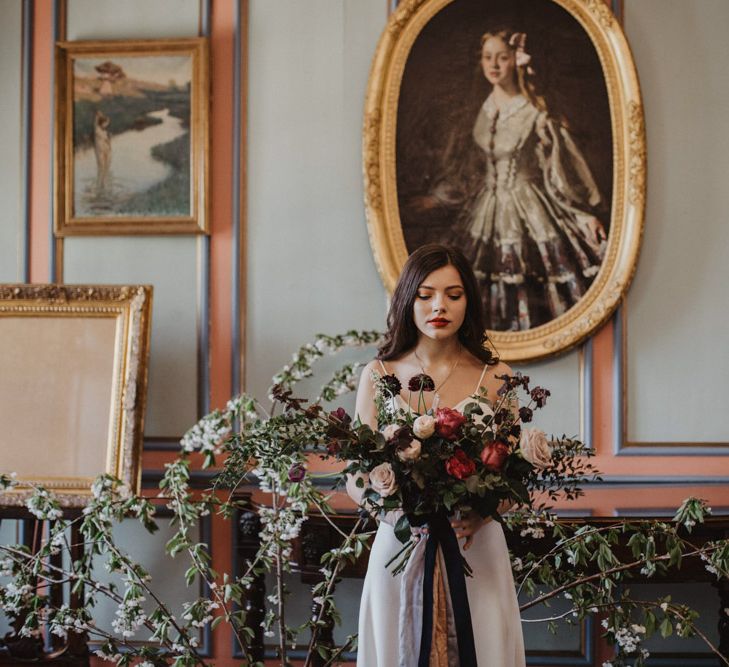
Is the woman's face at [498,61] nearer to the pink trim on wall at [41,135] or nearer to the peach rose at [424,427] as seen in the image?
the pink trim on wall at [41,135]

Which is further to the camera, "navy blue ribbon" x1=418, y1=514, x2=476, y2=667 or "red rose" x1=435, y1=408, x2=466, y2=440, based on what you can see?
"navy blue ribbon" x1=418, y1=514, x2=476, y2=667

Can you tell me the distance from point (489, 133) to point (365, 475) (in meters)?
2.14

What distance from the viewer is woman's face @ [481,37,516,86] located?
362 cm

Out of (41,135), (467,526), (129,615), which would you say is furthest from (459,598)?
(41,135)

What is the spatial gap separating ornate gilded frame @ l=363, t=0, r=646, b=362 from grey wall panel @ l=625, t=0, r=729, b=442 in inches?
3.9

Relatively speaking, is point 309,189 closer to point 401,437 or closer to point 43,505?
point 43,505

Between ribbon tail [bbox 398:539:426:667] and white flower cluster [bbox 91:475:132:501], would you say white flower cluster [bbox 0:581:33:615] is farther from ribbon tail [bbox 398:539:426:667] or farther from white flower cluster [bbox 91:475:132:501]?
ribbon tail [bbox 398:539:426:667]

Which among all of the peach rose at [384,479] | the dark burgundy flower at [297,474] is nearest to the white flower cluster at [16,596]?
the dark burgundy flower at [297,474]

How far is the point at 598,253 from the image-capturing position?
3588 mm

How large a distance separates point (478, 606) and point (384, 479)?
1.64 ft

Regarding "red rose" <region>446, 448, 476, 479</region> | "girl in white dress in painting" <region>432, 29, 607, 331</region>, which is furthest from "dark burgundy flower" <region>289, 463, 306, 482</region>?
"girl in white dress in painting" <region>432, 29, 607, 331</region>

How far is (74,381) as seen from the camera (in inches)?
136

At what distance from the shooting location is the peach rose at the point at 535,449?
5.85 feet

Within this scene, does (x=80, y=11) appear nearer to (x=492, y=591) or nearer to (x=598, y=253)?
(x=598, y=253)
